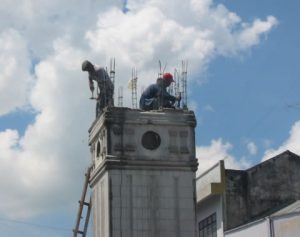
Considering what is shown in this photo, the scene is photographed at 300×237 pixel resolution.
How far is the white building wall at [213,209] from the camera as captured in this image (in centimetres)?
4691

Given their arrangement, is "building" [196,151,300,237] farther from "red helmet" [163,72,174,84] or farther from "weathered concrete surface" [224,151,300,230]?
"red helmet" [163,72,174,84]

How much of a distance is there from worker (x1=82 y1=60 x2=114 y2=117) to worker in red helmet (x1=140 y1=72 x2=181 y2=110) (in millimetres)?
1571

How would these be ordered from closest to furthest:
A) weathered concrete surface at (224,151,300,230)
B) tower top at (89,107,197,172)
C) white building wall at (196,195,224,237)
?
tower top at (89,107,197,172) < white building wall at (196,195,224,237) < weathered concrete surface at (224,151,300,230)

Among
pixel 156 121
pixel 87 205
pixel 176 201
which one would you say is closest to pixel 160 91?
pixel 156 121

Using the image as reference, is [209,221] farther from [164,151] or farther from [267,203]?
[164,151]

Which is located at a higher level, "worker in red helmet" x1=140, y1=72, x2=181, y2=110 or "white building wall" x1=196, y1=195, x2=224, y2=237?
"worker in red helmet" x1=140, y1=72, x2=181, y2=110

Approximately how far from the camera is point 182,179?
3481 centimetres

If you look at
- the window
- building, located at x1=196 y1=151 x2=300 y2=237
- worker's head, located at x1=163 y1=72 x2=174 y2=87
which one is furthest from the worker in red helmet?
the window

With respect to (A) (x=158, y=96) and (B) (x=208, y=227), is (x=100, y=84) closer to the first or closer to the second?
(A) (x=158, y=96)

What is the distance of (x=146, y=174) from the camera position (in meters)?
34.5

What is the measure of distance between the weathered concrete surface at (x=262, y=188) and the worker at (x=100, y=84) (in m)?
13.1

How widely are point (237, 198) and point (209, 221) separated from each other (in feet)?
8.24

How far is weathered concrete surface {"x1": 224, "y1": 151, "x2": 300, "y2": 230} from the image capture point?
1858 inches

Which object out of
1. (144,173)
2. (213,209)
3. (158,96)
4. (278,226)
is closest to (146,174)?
(144,173)
